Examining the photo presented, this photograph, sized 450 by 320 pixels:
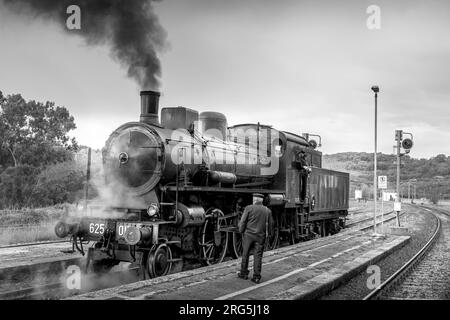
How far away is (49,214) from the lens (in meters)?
20.3

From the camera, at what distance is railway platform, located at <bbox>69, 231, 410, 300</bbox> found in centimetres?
665

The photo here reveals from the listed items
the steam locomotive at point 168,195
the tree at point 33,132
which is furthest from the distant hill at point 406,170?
the steam locomotive at point 168,195

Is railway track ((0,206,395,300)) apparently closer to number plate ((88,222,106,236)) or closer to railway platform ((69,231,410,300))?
number plate ((88,222,106,236))

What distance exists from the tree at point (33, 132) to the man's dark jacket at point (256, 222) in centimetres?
2032

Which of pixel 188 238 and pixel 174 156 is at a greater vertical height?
pixel 174 156

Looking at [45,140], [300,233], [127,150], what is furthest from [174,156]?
[45,140]

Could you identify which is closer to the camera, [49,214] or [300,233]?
[300,233]

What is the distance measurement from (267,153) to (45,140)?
17286 millimetres

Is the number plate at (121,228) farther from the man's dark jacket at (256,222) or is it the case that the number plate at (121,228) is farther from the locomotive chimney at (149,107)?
the locomotive chimney at (149,107)

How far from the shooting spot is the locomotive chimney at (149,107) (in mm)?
9734

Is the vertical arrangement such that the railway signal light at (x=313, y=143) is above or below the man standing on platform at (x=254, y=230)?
above
